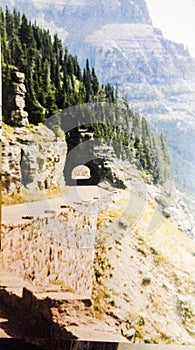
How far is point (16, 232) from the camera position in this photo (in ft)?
11.3

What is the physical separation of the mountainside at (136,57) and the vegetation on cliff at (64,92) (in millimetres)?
58

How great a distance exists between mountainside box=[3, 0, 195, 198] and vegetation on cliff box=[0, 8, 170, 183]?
6 cm

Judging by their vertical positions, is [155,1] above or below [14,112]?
above

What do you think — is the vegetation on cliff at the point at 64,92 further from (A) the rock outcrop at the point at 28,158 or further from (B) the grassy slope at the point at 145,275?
(B) the grassy slope at the point at 145,275

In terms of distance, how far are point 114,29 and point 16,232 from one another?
130 centimetres

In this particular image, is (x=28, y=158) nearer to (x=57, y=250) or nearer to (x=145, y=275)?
(x=57, y=250)

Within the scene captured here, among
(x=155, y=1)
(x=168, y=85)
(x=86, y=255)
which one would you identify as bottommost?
(x=86, y=255)

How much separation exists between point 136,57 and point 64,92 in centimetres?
47

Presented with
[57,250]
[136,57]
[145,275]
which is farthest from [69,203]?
[136,57]

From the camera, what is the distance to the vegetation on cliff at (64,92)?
3424mm

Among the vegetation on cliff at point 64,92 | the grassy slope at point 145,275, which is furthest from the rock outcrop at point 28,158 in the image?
the grassy slope at point 145,275

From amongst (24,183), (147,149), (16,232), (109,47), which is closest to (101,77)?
(109,47)

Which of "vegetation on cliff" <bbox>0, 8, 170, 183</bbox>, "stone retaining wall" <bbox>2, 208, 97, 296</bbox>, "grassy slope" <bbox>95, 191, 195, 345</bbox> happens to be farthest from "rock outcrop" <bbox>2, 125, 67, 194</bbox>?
"grassy slope" <bbox>95, 191, 195, 345</bbox>

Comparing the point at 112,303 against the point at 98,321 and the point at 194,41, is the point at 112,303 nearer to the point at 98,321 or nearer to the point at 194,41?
the point at 98,321
